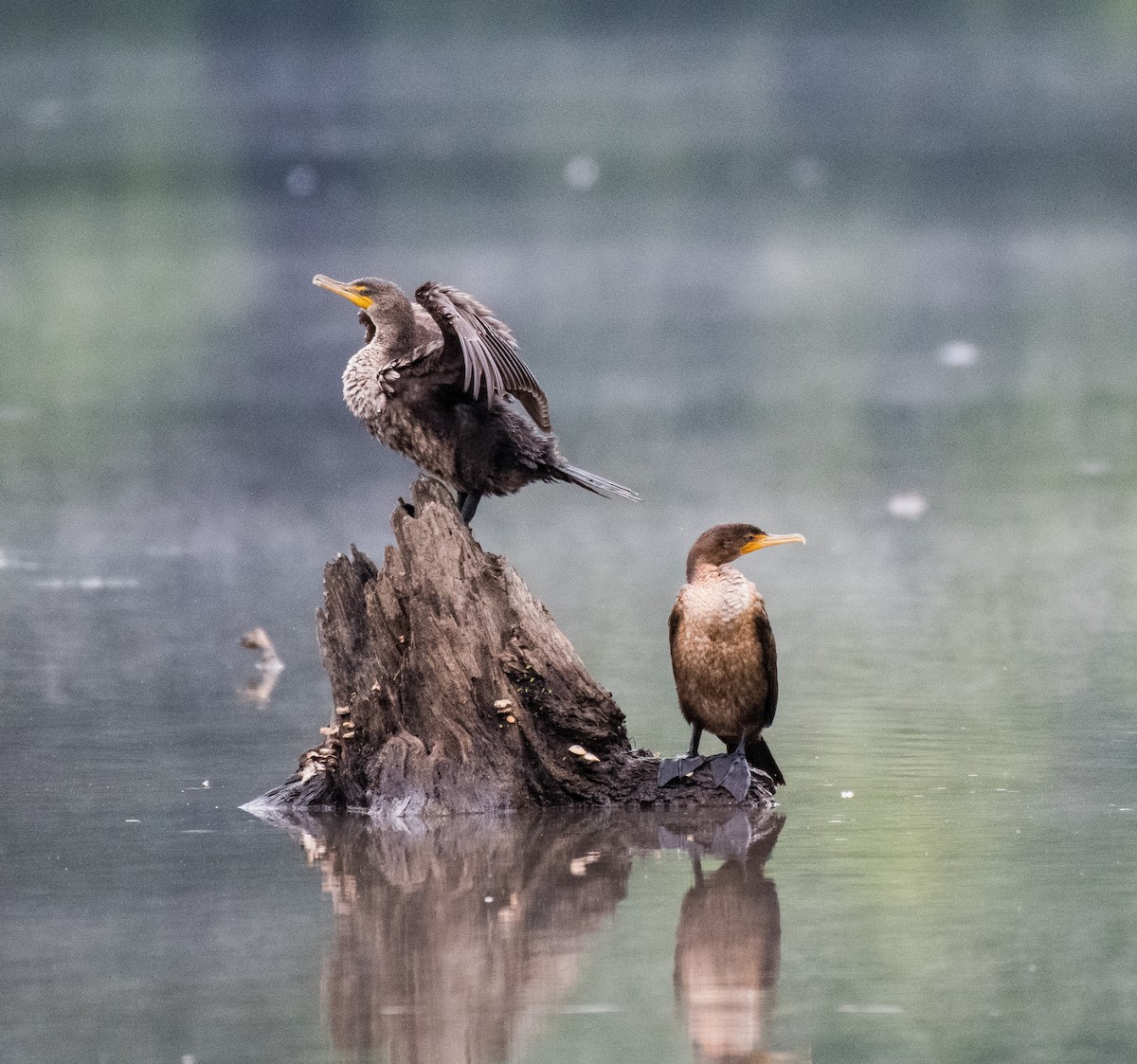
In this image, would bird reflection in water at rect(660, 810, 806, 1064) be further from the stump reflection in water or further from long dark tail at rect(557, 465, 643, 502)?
long dark tail at rect(557, 465, 643, 502)

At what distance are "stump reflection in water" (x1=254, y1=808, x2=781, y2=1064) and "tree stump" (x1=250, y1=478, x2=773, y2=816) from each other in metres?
0.15

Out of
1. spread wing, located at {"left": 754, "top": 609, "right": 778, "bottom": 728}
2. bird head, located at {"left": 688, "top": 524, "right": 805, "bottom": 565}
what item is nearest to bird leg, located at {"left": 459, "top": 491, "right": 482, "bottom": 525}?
bird head, located at {"left": 688, "top": 524, "right": 805, "bottom": 565}

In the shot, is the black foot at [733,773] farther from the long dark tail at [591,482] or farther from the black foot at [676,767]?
the long dark tail at [591,482]

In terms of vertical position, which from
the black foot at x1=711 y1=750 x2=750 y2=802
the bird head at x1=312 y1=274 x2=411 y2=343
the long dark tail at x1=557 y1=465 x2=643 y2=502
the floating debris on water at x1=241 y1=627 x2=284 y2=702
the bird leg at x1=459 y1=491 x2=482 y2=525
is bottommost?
the black foot at x1=711 y1=750 x2=750 y2=802

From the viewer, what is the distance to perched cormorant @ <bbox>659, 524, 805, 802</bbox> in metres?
7.42

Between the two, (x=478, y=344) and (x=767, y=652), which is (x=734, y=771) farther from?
(x=478, y=344)

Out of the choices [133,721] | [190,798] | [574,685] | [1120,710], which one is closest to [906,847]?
[574,685]

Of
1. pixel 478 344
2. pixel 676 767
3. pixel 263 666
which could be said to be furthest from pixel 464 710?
pixel 263 666

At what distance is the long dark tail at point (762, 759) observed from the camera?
7.71 meters

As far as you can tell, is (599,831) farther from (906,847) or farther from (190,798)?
(190,798)

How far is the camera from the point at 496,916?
5.84 m

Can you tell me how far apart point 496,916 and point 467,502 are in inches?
89.0

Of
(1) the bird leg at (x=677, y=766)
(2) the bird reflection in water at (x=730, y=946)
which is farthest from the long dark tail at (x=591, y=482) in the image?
(2) the bird reflection in water at (x=730, y=946)

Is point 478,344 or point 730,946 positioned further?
point 478,344
